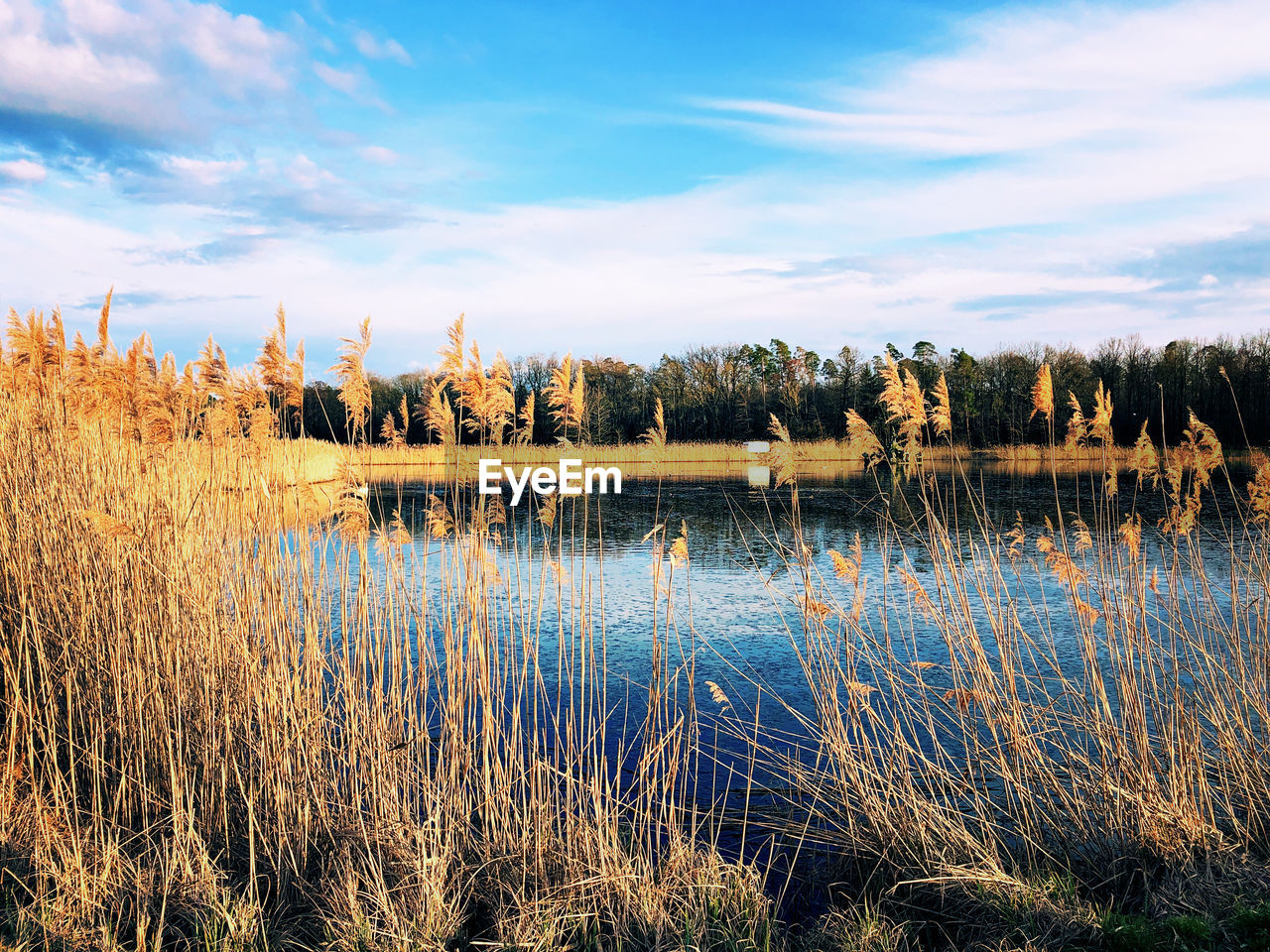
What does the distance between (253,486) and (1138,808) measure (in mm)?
4692

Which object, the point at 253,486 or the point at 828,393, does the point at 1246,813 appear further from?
the point at 828,393

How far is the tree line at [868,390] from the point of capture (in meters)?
33.2

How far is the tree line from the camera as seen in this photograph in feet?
109

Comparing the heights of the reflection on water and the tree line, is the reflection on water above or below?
below

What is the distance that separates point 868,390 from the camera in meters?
39.9

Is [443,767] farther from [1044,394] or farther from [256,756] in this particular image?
[1044,394]

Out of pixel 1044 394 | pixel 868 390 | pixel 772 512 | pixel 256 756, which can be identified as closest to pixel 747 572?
pixel 772 512

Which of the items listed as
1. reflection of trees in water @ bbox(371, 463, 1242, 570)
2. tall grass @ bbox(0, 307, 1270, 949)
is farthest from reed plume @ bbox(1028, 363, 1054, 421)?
reflection of trees in water @ bbox(371, 463, 1242, 570)

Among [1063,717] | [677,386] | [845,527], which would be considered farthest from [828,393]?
[1063,717]
